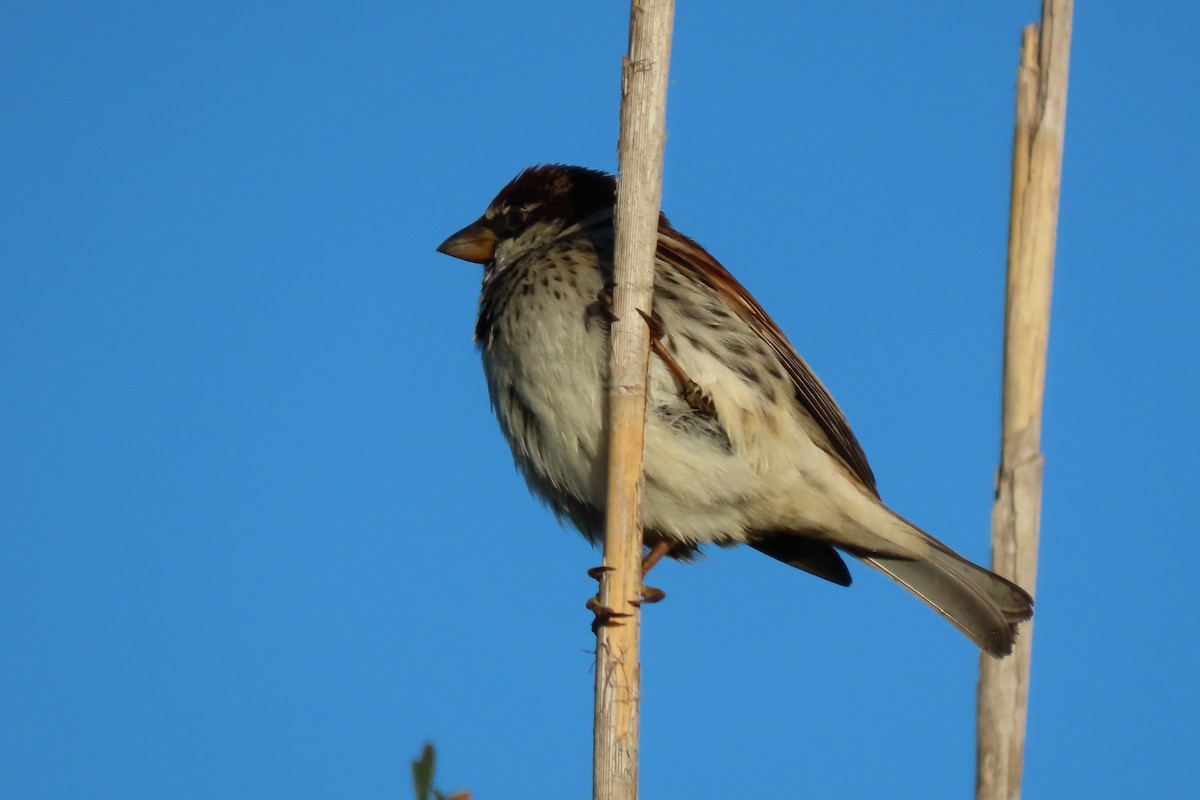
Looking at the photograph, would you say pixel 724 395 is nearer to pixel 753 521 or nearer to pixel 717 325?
pixel 717 325

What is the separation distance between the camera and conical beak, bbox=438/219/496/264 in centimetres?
539

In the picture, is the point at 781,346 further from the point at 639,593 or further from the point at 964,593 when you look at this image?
the point at 639,593

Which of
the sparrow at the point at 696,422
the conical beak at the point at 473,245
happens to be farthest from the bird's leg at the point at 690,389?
the conical beak at the point at 473,245

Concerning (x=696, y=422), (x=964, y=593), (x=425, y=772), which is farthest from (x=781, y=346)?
(x=425, y=772)

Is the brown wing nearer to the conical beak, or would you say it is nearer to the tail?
the tail

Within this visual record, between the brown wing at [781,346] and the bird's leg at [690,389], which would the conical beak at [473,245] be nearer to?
the brown wing at [781,346]

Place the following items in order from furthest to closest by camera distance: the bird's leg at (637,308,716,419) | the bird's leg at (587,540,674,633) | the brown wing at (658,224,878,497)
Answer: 1. the brown wing at (658,224,878,497)
2. the bird's leg at (637,308,716,419)
3. the bird's leg at (587,540,674,633)

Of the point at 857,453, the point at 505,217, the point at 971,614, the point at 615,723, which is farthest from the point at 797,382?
the point at 615,723

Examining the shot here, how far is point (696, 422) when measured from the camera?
172 inches

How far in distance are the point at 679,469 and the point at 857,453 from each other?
31.4 inches

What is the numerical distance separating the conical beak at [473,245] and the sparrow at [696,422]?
1.15 feet

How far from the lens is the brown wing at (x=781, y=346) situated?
15.3 feet

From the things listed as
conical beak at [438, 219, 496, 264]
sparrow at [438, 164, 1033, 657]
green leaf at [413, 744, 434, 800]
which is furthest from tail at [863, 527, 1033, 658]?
green leaf at [413, 744, 434, 800]

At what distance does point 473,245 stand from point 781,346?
1429 mm
